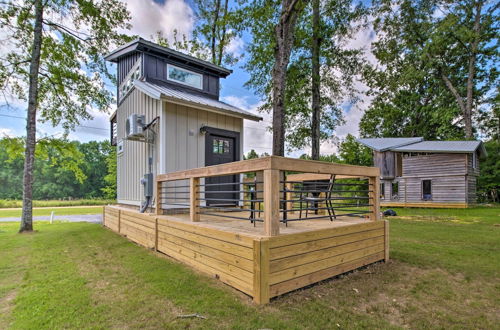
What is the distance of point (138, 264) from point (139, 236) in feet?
5.34

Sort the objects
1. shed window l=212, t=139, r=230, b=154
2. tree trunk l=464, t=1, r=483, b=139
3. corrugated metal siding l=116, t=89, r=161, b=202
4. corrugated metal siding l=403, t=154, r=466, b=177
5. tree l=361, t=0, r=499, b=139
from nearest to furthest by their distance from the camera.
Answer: corrugated metal siding l=116, t=89, r=161, b=202
shed window l=212, t=139, r=230, b=154
corrugated metal siding l=403, t=154, r=466, b=177
tree trunk l=464, t=1, r=483, b=139
tree l=361, t=0, r=499, b=139

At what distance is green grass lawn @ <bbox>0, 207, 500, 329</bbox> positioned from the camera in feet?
7.25

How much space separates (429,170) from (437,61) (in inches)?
325

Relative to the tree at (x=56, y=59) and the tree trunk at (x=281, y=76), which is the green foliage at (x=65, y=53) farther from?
the tree trunk at (x=281, y=76)

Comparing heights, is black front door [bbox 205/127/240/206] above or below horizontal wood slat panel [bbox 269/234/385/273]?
above

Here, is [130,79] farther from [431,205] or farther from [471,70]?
[471,70]

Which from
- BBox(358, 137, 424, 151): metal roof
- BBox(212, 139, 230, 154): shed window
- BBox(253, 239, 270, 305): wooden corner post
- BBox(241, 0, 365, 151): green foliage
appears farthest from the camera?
BBox(358, 137, 424, 151): metal roof

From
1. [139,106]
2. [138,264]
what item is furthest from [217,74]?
[138,264]

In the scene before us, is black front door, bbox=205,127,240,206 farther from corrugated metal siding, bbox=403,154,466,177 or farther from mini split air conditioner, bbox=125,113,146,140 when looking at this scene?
corrugated metal siding, bbox=403,154,466,177

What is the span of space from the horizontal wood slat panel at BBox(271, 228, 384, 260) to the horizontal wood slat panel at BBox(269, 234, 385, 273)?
4cm

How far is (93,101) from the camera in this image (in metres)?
9.70

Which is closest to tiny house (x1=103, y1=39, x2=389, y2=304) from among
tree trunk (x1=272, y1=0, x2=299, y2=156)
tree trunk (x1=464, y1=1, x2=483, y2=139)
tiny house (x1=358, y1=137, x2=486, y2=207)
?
tree trunk (x1=272, y1=0, x2=299, y2=156)

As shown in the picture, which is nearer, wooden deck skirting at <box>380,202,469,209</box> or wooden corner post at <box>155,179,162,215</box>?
wooden corner post at <box>155,179,162,215</box>

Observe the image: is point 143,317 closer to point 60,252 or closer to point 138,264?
point 138,264
